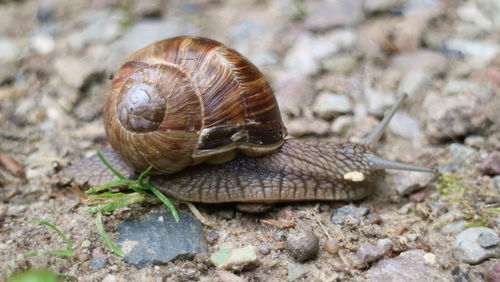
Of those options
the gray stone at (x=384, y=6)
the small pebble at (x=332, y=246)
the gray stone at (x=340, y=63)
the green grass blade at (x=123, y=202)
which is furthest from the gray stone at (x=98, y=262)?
the gray stone at (x=384, y=6)

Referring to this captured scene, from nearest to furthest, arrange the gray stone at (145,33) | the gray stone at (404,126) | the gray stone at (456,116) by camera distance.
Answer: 1. the gray stone at (456,116)
2. the gray stone at (404,126)
3. the gray stone at (145,33)

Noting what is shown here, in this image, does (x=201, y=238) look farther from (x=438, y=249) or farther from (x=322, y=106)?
(x=322, y=106)

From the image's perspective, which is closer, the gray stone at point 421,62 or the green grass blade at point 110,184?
the green grass blade at point 110,184

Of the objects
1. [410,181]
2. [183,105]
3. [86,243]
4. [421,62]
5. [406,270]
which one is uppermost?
[183,105]

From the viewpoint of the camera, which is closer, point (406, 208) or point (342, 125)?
point (406, 208)

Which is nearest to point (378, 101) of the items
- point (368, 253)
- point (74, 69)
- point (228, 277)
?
point (368, 253)

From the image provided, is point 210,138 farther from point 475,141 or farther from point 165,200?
point 475,141

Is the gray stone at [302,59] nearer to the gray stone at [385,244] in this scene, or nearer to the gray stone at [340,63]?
the gray stone at [340,63]

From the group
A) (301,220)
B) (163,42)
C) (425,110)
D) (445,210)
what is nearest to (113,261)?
(301,220)
